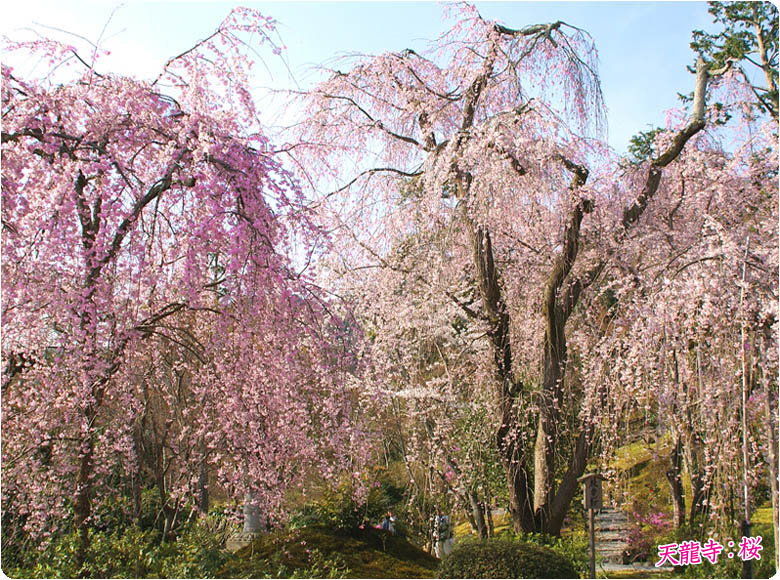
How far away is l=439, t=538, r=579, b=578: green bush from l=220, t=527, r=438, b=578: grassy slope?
3.91 ft

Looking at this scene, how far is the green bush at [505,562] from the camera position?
13.4 ft

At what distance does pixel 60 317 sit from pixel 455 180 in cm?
369

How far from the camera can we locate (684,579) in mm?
5203

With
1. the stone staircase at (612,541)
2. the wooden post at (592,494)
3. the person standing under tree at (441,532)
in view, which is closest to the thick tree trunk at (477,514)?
the person standing under tree at (441,532)

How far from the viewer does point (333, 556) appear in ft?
17.6

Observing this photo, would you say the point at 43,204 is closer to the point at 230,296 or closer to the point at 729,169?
the point at 230,296

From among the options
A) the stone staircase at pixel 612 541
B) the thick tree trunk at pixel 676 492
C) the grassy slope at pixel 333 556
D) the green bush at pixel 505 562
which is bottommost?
the stone staircase at pixel 612 541

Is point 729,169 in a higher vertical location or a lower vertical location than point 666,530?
higher

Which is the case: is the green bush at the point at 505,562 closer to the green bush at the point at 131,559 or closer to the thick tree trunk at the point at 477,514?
the green bush at the point at 131,559

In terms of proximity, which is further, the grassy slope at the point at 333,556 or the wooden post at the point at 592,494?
the wooden post at the point at 592,494

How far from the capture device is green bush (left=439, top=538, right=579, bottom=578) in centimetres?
410

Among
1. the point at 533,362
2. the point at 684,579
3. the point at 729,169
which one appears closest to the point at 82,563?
the point at 533,362

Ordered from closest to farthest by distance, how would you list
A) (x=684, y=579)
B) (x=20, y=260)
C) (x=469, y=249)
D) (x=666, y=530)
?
1. (x=20, y=260)
2. (x=684, y=579)
3. (x=469, y=249)
4. (x=666, y=530)

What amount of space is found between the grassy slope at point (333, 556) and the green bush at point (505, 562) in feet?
3.91
